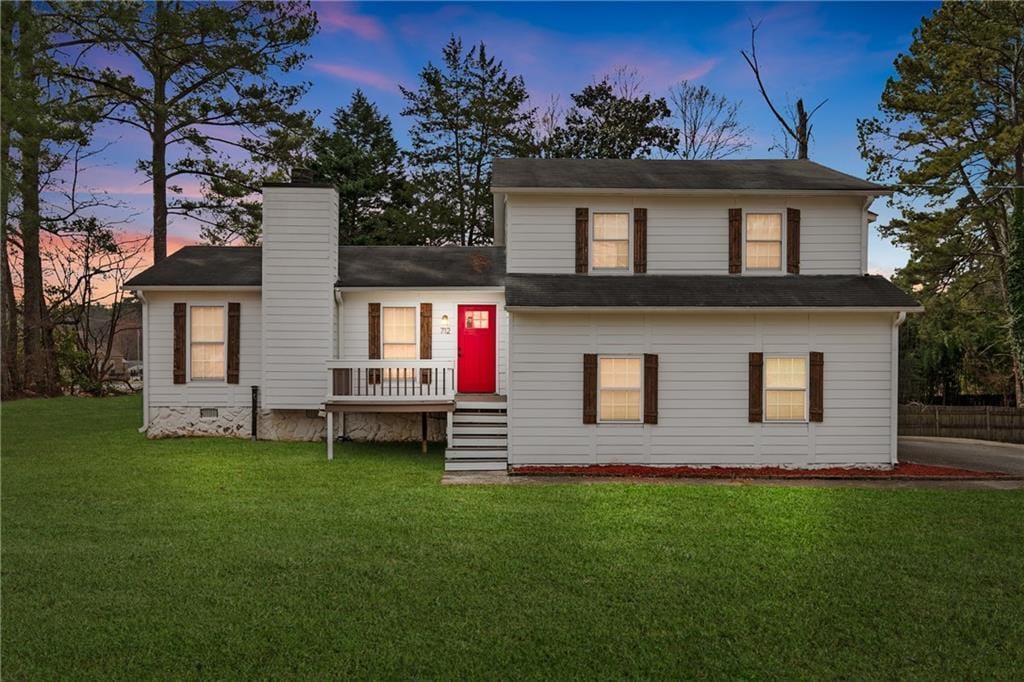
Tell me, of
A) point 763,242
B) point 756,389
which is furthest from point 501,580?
point 763,242

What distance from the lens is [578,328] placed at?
11.4 m

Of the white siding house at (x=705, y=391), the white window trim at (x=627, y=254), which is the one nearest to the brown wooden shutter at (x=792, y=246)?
the white siding house at (x=705, y=391)

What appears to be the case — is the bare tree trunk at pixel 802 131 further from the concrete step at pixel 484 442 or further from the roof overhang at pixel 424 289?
the concrete step at pixel 484 442

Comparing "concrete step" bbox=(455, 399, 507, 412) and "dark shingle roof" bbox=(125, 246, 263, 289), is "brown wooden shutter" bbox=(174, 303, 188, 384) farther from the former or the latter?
"concrete step" bbox=(455, 399, 507, 412)

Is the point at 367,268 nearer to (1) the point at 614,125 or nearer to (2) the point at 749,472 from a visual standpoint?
(2) the point at 749,472

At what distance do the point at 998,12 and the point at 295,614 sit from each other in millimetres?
23174

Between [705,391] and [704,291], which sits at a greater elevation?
[704,291]

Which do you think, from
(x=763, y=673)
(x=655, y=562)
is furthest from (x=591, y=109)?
(x=763, y=673)

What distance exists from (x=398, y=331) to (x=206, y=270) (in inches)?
201

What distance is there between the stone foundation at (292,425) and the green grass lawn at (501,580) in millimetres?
4009

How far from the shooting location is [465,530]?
7379 millimetres

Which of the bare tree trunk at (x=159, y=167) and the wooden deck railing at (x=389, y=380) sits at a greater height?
the bare tree trunk at (x=159, y=167)

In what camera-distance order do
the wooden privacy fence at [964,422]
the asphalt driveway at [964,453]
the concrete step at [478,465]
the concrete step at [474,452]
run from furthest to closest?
the wooden privacy fence at [964,422]
the asphalt driveway at [964,453]
the concrete step at [474,452]
the concrete step at [478,465]

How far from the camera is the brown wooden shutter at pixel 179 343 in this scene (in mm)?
14055
